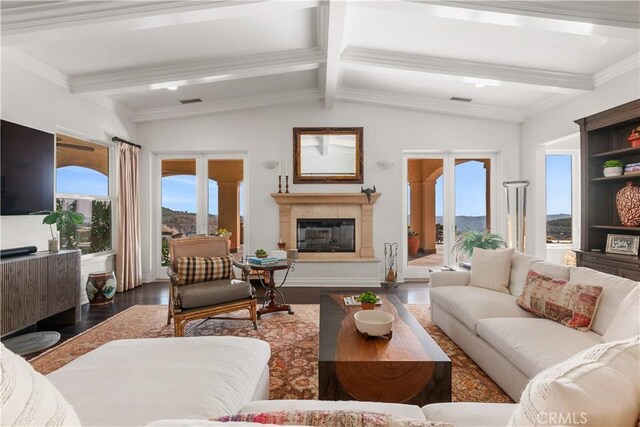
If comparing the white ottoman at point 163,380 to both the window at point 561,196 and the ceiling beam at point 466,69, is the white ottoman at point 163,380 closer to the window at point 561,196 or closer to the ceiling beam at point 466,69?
the ceiling beam at point 466,69

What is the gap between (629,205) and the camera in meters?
3.44

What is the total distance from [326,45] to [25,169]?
346cm

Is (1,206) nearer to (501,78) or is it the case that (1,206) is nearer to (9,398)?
(9,398)

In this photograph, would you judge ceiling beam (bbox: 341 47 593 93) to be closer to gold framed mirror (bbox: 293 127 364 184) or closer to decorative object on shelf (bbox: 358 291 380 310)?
gold framed mirror (bbox: 293 127 364 184)

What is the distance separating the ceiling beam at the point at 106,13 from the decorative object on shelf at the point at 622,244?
13.5ft

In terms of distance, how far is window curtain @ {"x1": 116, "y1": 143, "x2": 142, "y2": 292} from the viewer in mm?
4922

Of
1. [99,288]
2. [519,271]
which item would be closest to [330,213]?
[519,271]

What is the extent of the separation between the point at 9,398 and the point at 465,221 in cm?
606

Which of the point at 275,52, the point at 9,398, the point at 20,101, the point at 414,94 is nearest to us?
the point at 9,398

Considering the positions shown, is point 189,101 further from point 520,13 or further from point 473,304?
point 473,304

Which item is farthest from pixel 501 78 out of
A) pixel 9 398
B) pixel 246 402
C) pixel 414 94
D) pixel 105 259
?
pixel 105 259

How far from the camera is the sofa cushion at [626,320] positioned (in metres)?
1.68

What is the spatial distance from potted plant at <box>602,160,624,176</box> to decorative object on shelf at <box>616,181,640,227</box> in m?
0.18

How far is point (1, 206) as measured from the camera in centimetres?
306
